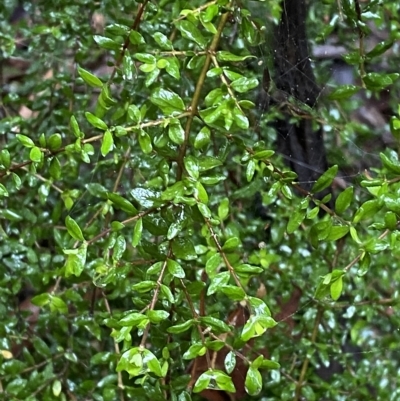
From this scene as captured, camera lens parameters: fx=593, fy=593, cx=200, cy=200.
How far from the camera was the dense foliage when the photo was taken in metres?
0.51

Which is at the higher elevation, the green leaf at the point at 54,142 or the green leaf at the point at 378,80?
the green leaf at the point at 378,80

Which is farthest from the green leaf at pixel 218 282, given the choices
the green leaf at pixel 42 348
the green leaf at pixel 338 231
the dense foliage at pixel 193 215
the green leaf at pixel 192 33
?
the green leaf at pixel 42 348

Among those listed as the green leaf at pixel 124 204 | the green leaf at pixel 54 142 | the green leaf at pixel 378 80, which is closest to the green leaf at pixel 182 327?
the green leaf at pixel 124 204

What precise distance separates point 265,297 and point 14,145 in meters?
0.38

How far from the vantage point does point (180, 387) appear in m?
0.57

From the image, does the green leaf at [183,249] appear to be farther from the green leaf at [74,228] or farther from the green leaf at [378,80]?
the green leaf at [378,80]

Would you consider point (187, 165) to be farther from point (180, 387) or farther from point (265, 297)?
point (265, 297)

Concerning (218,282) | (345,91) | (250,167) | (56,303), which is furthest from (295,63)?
(56,303)

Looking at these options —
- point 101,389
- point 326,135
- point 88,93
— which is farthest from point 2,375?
point 326,135

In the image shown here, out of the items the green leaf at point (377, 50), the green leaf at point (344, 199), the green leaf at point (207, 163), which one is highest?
the green leaf at point (377, 50)

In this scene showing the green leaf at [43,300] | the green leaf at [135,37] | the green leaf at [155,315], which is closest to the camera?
the green leaf at [155,315]

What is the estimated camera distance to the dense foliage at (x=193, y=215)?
509 mm

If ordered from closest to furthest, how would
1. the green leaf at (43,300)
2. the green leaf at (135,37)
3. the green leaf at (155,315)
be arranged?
the green leaf at (155,315)
the green leaf at (135,37)
the green leaf at (43,300)

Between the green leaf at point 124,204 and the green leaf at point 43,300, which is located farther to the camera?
the green leaf at point 43,300
